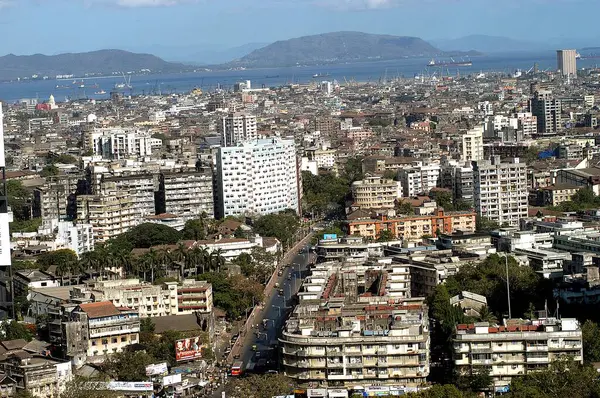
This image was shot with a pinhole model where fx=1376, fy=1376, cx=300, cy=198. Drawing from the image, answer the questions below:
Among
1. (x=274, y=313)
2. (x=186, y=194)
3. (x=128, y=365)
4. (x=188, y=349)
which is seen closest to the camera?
(x=128, y=365)

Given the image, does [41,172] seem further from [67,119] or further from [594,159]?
[67,119]

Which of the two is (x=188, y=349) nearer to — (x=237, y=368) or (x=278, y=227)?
(x=237, y=368)

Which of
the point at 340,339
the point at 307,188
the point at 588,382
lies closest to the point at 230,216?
the point at 307,188

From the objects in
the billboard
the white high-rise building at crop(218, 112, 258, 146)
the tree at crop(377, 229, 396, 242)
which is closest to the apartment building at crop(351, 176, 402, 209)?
the tree at crop(377, 229, 396, 242)

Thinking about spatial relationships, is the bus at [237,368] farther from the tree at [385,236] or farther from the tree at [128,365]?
the tree at [385,236]

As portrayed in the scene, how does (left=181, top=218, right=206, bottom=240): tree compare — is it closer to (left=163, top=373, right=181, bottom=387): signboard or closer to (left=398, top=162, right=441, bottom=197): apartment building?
(left=398, top=162, right=441, bottom=197): apartment building

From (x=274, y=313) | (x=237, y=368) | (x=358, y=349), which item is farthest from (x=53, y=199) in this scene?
(x=358, y=349)
